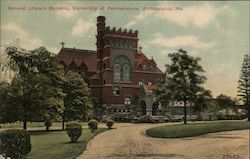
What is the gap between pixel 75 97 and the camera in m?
7.14

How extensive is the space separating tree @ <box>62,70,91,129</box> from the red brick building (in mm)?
149

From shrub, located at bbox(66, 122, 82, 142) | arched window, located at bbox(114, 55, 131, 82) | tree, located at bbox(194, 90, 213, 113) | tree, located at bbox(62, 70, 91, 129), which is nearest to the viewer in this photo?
shrub, located at bbox(66, 122, 82, 142)

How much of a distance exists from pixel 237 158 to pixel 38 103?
3.93 metres

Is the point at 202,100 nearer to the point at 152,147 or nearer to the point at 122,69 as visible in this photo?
the point at 152,147

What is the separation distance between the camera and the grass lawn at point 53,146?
621 cm

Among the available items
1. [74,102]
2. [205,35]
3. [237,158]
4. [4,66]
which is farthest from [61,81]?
[237,158]

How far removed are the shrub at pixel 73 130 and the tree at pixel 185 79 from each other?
197cm

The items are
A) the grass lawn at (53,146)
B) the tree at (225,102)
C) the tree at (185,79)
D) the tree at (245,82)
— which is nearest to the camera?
the grass lawn at (53,146)

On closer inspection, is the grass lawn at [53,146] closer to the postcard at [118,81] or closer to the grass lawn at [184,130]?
the postcard at [118,81]

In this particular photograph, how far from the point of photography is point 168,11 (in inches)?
283

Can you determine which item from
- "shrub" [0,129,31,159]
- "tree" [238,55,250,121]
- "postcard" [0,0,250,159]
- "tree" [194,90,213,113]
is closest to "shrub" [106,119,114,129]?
"postcard" [0,0,250,159]

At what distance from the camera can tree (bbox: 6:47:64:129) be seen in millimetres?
6246

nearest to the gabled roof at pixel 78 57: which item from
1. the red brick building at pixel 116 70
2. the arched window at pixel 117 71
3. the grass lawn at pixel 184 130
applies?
the red brick building at pixel 116 70

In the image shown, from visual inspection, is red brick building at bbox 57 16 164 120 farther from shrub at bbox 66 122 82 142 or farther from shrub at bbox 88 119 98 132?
shrub at bbox 66 122 82 142
